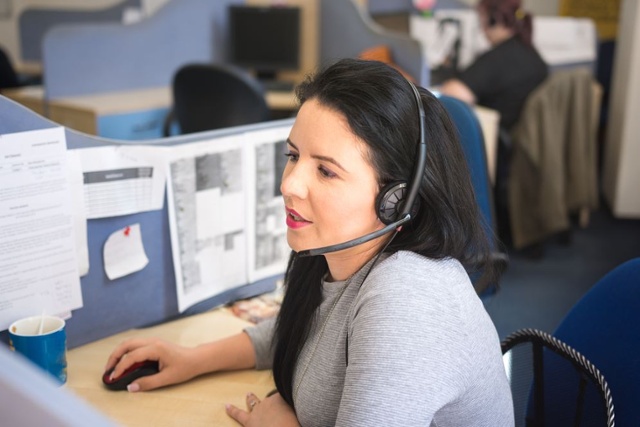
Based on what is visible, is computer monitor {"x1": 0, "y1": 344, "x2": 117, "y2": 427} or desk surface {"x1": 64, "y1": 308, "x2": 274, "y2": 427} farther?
desk surface {"x1": 64, "y1": 308, "x2": 274, "y2": 427}

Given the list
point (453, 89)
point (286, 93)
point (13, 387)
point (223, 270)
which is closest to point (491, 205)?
point (223, 270)

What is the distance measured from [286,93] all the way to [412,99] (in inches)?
112

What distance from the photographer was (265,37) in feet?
12.7

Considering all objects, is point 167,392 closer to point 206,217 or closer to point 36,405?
point 206,217

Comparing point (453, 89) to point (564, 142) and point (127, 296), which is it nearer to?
point (564, 142)

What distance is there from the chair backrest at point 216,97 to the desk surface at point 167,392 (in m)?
1.70

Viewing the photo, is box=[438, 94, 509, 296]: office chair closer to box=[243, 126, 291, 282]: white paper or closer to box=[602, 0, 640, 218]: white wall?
box=[243, 126, 291, 282]: white paper

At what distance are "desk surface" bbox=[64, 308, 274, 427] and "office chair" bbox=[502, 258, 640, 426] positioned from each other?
16.3 inches

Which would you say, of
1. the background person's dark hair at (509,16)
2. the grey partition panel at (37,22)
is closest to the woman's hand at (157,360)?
the background person's dark hair at (509,16)

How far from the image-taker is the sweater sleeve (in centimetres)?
116

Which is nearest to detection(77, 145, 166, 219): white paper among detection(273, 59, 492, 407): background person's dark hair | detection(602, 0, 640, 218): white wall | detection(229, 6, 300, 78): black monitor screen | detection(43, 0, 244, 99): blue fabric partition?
detection(273, 59, 492, 407): background person's dark hair

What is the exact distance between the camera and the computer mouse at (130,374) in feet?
3.54

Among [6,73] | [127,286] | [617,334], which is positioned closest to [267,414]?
[127,286]

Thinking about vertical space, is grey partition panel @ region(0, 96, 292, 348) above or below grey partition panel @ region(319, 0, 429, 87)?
below
